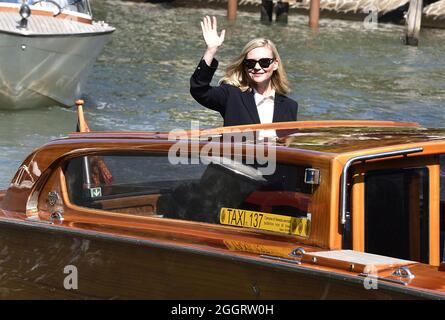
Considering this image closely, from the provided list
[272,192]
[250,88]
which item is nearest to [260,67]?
[250,88]

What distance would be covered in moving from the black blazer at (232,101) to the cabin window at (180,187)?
40.0 inches

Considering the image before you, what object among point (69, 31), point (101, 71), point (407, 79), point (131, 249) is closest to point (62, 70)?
point (69, 31)

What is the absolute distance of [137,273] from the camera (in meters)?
4.73

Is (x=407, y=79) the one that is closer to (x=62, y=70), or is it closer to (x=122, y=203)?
(x=62, y=70)

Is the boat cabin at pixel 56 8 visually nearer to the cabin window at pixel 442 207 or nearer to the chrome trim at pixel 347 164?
the cabin window at pixel 442 207

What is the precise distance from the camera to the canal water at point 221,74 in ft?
50.3

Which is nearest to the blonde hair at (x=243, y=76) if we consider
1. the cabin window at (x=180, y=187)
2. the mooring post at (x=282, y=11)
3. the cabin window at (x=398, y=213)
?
the cabin window at (x=180, y=187)

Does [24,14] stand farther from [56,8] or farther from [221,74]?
[221,74]

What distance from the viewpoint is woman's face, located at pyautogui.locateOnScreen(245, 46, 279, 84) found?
19.9 feet

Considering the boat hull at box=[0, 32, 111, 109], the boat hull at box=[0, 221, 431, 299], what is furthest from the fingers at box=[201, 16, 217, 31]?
the boat hull at box=[0, 32, 111, 109]

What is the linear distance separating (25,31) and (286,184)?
448 inches

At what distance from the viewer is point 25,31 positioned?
15.4m

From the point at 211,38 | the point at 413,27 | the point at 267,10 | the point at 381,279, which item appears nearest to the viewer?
the point at 381,279

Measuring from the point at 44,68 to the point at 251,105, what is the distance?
10.4 meters
